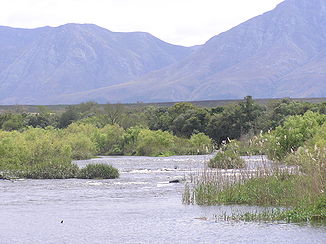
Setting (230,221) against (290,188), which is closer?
(230,221)

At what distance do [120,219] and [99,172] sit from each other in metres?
25.4

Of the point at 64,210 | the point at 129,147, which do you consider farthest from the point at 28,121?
the point at 64,210

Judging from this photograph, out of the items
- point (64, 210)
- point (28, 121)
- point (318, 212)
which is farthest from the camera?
point (28, 121)

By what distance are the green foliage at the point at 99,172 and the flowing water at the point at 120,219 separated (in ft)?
20.2

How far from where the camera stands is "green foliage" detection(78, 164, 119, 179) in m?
62.5

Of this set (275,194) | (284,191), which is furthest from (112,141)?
(275,194)

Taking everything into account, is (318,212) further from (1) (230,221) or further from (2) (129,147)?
(2) (129,147)

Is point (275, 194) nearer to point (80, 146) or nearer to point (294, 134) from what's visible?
point (294, 134)

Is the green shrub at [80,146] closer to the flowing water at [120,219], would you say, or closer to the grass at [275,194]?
the flowing water at [120,219]

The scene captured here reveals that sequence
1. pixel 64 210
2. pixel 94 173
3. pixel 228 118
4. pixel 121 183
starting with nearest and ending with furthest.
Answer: pixel 64 210 < pixel 121 183 < pixel 94 173 < pixel 228 118

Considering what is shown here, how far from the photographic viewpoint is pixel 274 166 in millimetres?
42969

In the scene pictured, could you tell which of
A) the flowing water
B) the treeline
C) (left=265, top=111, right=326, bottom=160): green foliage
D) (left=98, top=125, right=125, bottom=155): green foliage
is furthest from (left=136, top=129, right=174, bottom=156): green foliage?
the treeline

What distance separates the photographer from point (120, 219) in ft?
124

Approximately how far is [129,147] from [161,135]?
6395 millimetres
